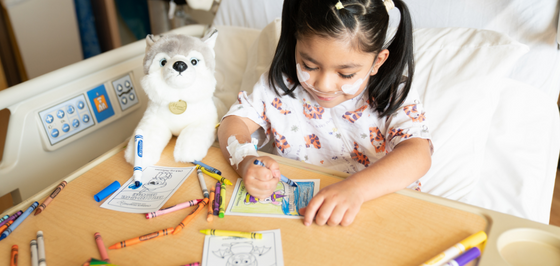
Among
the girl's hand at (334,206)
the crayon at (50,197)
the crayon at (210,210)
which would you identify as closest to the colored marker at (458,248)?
the girl's hand at (334,206)

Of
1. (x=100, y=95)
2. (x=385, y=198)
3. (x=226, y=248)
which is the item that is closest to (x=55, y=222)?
(x=226, y=248)

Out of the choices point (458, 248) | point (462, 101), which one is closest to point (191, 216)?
point (458, 248)

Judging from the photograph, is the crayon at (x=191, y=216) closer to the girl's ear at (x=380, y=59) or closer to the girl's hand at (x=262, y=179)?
the girl's hand at (x=262, y=179)

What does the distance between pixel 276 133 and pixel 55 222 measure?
61cm

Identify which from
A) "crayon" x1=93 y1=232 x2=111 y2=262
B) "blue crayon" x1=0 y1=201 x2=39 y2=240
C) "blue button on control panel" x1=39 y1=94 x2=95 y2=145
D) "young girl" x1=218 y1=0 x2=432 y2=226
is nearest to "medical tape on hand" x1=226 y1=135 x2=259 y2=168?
"young girl" x1=218 y1=0 x2=432 y2=226

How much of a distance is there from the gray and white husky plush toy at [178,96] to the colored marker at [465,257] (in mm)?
618

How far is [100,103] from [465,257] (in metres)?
1.11

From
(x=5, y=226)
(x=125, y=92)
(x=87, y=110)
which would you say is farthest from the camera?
(x=125, y=92)

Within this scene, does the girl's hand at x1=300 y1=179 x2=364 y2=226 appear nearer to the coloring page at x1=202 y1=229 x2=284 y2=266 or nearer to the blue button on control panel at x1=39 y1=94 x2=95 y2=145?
the coloring page at x1=202 y1=229 x2=284 y2=266

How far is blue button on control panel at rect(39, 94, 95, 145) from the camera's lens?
1024 mm

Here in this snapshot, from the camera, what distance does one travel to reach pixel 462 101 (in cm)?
104

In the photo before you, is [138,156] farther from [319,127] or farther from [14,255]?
[319,127]

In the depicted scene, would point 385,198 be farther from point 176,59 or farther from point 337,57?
point 176,59

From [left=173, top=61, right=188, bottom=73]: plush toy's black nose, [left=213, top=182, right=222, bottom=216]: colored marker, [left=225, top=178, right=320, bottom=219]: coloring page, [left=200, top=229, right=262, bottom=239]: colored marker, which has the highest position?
[left=173, top=61, right=188, bottom=73]: plush toy's black nose
